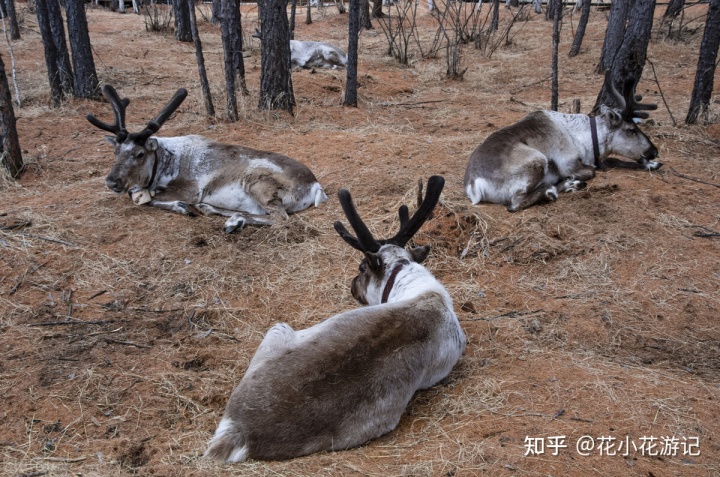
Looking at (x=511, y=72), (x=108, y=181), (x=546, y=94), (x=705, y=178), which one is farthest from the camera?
(x=511, y=72)

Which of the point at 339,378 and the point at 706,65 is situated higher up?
the point at 706,65

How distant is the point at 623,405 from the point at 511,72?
41.9ft

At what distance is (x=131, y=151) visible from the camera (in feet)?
22.3

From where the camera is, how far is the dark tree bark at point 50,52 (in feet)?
35.0

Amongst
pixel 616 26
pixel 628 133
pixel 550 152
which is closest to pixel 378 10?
pixel 616 26

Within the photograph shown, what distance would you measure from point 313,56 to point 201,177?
29.1 feet

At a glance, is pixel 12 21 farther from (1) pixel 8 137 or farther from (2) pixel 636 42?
(2) pixel 636 42

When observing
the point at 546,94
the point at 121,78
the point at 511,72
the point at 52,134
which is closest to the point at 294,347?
the point at 52,134

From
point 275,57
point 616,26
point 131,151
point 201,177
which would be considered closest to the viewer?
point 131,151

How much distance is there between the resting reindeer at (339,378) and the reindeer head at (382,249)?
31 cm

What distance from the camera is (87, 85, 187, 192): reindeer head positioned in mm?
6709

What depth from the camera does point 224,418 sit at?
3201mm

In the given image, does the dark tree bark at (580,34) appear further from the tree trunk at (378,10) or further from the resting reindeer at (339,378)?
the resting reindeer at (339,378)

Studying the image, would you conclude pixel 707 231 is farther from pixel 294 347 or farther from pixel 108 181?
pixel 108 181
